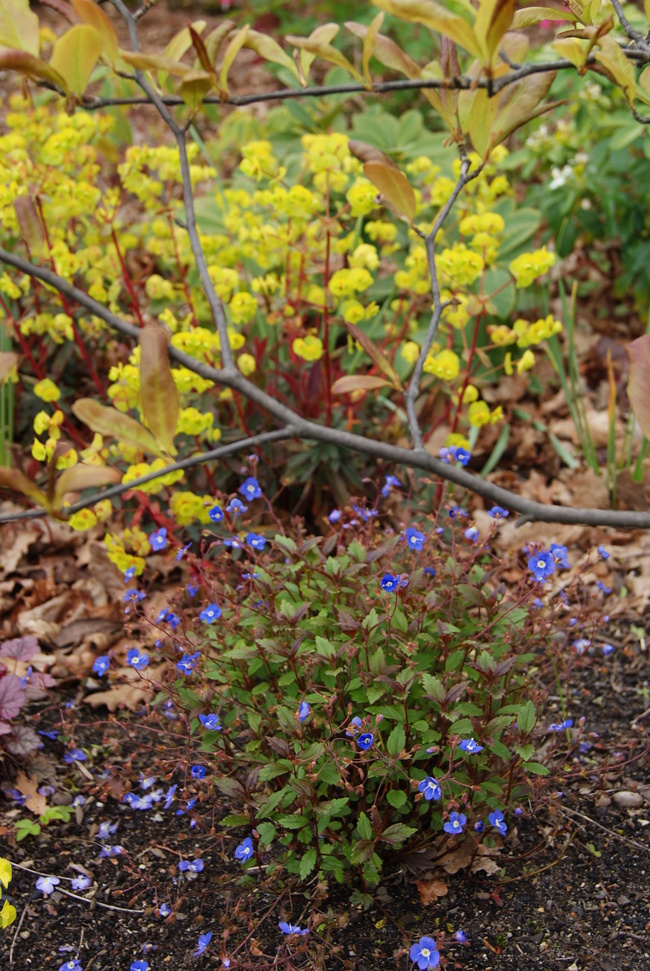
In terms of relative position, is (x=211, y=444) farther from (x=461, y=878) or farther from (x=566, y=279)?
(x=566, y=279)

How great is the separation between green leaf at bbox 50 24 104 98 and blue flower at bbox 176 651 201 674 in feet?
3.27

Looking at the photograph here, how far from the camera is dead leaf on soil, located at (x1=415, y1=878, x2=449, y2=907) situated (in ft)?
5.39

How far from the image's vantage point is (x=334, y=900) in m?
1.65

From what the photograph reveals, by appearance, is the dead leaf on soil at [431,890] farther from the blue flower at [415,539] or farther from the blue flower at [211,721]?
the blue flower at [415,539]

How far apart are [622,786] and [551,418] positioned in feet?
5.65

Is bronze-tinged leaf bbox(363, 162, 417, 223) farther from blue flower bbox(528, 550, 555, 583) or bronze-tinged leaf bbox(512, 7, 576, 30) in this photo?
blue flower bbox(528, 550, 555, 583)

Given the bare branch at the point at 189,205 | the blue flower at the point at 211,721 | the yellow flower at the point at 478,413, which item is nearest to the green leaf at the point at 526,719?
the blue flower at the point at 211,721

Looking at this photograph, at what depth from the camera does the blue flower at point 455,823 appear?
1.42 meters

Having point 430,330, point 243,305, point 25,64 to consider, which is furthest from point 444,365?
point 25,64

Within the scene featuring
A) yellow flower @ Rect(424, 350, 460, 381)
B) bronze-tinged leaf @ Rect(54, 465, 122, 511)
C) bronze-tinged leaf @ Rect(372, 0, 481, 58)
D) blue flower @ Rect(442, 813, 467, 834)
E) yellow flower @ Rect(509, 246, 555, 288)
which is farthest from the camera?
yellow flower @ Rect(424, 350, 460, 381)

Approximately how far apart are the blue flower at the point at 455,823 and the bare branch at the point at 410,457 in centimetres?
60

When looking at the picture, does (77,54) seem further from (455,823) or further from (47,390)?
(47,390)

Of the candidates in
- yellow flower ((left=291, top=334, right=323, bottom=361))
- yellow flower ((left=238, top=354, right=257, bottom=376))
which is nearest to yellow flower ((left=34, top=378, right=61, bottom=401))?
yellow flower ((left=238, top=354, right=257, bottom=376))

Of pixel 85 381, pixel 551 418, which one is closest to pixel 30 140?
pixel 85 381
